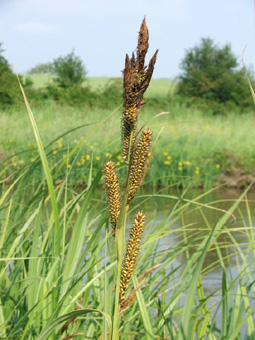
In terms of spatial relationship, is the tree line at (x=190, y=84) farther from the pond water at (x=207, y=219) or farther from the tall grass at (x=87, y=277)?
the tall grass at (x=87, y=277)

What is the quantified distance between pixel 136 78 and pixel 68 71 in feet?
59.0

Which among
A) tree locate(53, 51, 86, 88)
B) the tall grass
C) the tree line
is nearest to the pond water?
the tall grass

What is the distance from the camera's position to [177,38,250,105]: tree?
53.1 ft

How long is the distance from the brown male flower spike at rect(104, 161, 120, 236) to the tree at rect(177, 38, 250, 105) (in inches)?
601

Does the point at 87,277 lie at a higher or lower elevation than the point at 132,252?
lower

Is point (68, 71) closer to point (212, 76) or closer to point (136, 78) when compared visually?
point (212, 76)

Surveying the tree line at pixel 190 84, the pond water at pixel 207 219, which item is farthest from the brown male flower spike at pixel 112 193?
the tree line at pixel 190 84

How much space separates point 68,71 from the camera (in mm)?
18016

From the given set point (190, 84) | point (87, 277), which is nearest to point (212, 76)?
point (190, 84)

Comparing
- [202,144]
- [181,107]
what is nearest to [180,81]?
[181,107]

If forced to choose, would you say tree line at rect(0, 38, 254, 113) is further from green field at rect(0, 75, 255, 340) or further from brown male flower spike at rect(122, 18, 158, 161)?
brown male flower spike at rect(122, 18, 158, 161)

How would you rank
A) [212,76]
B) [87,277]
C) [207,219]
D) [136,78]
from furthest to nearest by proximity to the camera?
[212,76], [207,219], [87,277], [136,78]

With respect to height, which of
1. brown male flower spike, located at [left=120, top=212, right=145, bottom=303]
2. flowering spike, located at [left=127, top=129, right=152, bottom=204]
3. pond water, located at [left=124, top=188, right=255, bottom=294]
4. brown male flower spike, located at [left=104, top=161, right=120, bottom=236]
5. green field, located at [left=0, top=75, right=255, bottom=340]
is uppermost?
flowering spike, located at [left=127, top=129, right=152, bottom=204]

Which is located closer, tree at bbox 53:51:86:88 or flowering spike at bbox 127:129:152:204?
flowering spike at bbox 127:129:152:204
